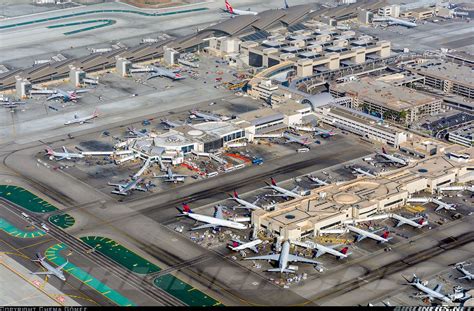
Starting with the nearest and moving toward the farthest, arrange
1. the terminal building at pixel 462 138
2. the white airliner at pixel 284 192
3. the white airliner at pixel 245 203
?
the white airliner at pixel 245 203 → the white airliner at pixel 284 192 → the terminal building at pixel 462 138

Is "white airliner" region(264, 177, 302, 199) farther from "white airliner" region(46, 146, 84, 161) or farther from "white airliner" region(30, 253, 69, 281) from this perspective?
"white airliner" region(30, 253, 69, 281)

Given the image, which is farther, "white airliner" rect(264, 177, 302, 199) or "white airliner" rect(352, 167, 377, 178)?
"white airliner" rect(352, 167, 377, 178)

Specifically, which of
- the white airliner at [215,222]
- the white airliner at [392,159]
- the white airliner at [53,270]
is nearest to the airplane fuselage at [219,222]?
the white airliner at [215,222]

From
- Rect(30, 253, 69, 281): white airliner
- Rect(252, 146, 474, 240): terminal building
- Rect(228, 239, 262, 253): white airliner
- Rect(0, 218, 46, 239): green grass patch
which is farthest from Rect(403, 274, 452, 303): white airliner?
Rect(0, 218, 46, 239): green grass patch

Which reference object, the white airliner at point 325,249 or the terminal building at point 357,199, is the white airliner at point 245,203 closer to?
the terminal building at point 357,199

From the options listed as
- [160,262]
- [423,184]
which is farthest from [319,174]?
[160,262]

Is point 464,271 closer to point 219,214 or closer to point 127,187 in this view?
point 219,214

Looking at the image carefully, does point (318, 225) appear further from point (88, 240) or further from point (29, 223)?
point (29, 223)

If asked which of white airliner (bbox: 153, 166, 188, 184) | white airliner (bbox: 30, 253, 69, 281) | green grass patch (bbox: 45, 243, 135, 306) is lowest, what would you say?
green grass patch (bbox: 45, 243, 135, 306)
